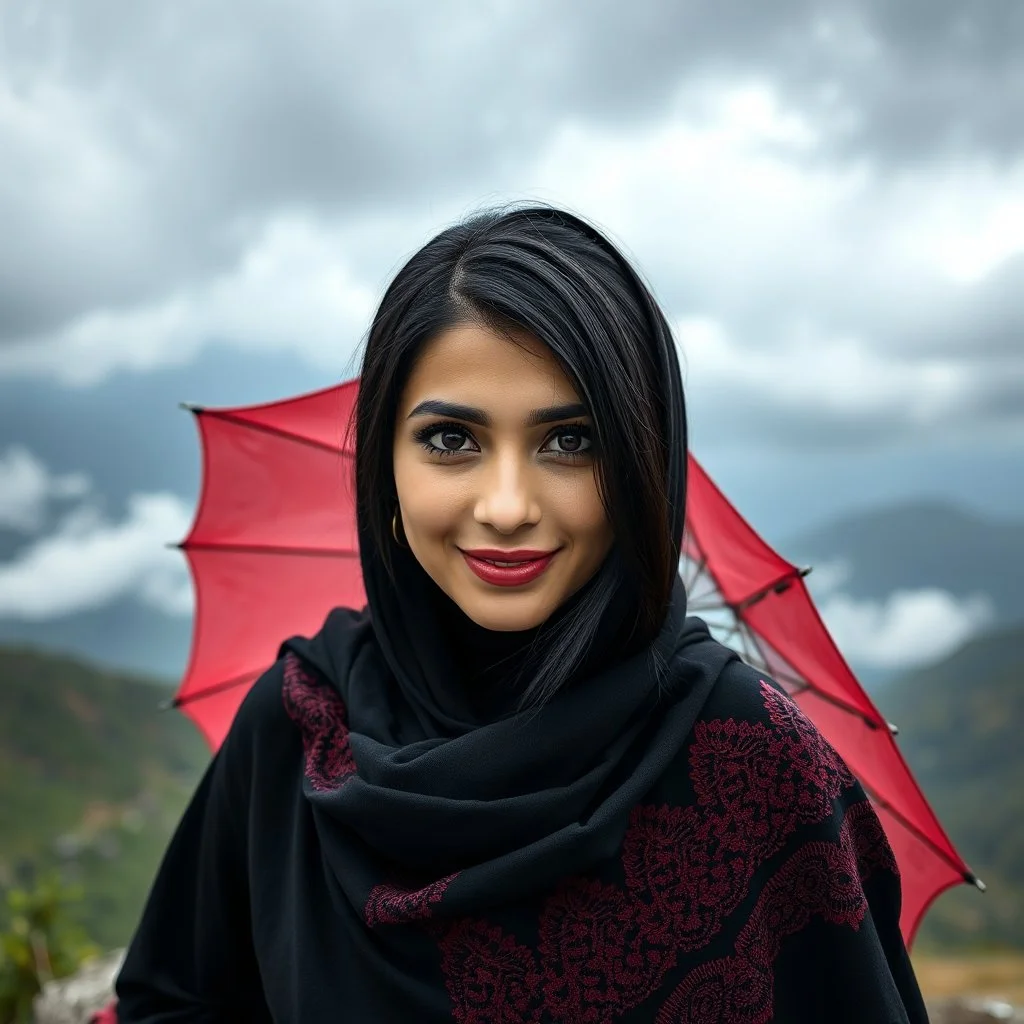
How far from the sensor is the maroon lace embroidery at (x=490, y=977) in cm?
150

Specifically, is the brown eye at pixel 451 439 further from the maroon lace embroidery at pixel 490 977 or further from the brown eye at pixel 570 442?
the maroon lace embroidery at pixel 490 977

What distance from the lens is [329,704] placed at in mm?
1798

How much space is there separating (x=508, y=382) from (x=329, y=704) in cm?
70

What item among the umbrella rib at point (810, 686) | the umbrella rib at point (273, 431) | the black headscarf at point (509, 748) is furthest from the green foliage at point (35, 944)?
the umbrella rib at point (810, 686)

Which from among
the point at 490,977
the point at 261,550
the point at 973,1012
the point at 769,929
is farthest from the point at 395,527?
the point at 973,1012

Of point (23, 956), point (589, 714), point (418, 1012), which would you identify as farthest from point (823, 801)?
point (23, 956)

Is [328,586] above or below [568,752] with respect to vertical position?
above

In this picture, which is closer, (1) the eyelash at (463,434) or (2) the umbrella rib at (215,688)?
(1) the eyelash at (463,434)

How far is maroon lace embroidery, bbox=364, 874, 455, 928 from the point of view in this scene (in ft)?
4.91

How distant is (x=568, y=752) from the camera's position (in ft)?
4.88

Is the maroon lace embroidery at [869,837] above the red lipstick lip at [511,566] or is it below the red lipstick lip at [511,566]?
below

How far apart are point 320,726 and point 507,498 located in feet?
2.02

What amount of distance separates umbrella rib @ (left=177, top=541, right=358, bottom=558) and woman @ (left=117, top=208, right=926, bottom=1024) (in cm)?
97

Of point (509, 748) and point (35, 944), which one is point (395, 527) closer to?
point (509, 748)
